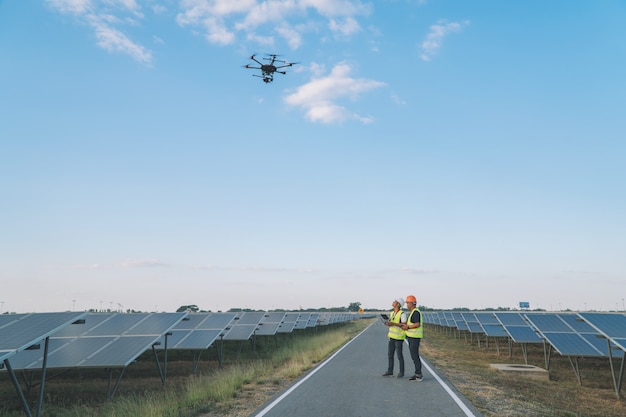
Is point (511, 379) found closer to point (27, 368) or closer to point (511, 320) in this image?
point (511, 320)

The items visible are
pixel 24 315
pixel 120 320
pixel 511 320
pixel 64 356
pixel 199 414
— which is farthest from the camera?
pixel 511 320

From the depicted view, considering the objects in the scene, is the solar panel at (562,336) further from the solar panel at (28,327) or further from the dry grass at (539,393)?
the solar panel at (28,327)

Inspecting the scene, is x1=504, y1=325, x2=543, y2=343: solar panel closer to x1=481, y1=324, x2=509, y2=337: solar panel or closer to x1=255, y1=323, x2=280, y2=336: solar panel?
x1=481, y1=324, x2=509, y2=337: solar panel

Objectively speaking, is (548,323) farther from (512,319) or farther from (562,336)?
(512,319)

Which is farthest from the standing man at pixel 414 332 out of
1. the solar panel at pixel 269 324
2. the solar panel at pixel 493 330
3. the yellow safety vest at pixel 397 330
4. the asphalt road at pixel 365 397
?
the solar panel at pixel 269 324

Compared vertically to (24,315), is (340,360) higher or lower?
lower

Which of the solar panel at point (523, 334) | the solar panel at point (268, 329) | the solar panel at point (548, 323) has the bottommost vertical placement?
the solar panel at point (268, 329)

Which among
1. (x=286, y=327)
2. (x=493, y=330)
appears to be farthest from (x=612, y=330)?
(x=286, y=327)

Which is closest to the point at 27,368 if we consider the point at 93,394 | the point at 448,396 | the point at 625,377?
the point at 93,394
